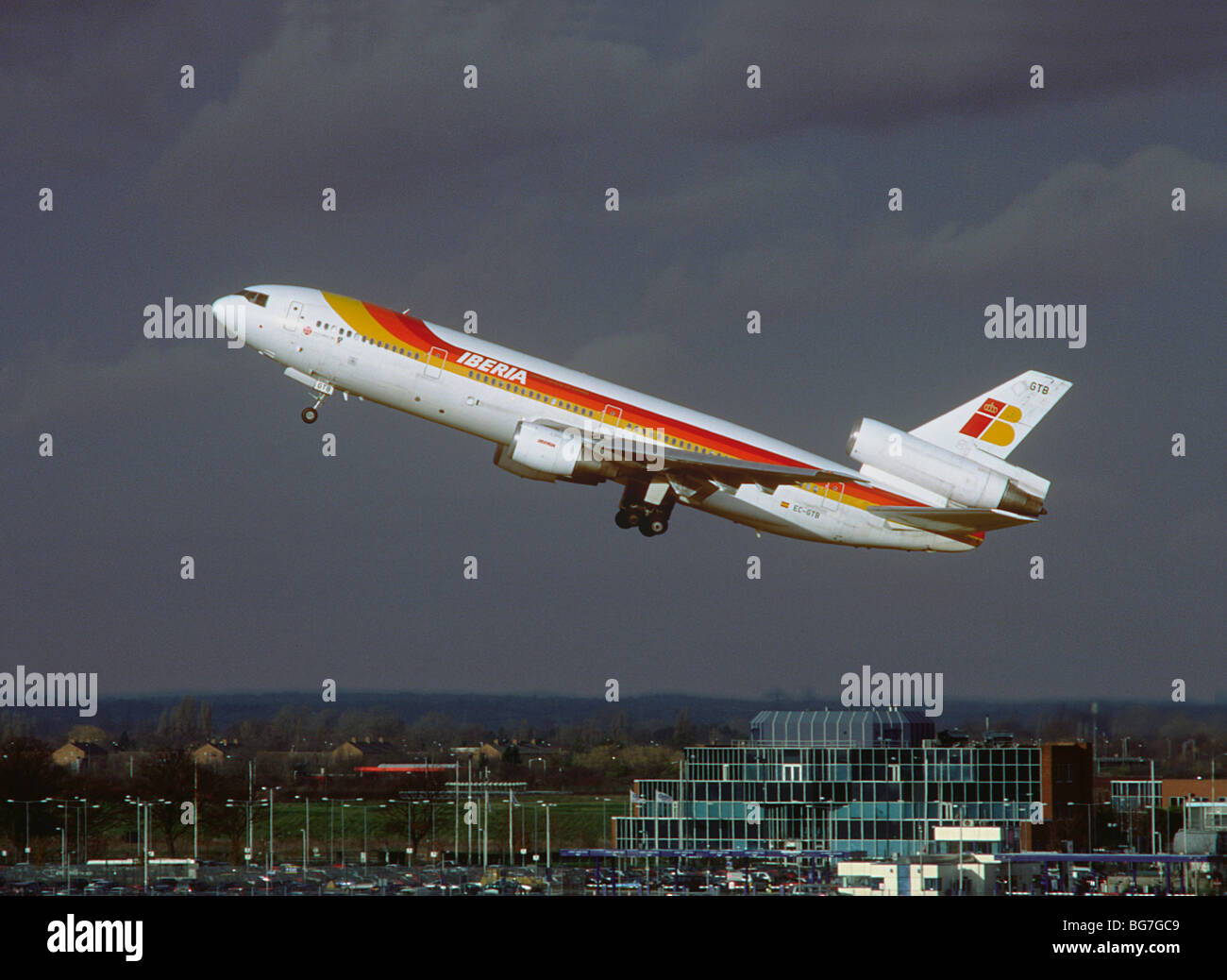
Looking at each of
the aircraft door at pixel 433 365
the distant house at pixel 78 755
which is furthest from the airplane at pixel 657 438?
the distant house at pixel 78 755

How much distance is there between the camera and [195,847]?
10938 cm

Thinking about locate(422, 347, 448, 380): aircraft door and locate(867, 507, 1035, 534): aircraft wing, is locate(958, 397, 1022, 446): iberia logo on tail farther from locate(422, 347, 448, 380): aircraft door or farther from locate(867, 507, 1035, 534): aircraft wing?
→ locate(422, 347, 448, 380): aircraft door

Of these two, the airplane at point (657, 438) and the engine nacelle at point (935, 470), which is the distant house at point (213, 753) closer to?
the airplane at point (657, 438)

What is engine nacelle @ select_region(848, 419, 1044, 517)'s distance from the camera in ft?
218

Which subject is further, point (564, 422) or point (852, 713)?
point (852, 713)

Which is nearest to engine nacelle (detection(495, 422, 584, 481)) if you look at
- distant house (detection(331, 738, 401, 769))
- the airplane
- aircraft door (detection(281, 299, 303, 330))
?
the airplane

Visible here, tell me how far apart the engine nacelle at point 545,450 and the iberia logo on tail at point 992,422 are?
1911 cm

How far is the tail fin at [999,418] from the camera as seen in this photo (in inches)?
2778

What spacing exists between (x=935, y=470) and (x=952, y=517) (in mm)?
2527
